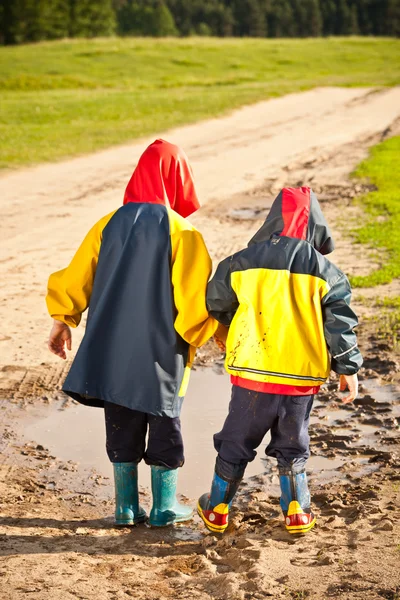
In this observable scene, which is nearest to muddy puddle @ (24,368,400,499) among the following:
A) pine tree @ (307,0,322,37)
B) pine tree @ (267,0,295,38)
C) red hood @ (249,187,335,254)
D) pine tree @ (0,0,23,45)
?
red hood @ (249,187,335,254)

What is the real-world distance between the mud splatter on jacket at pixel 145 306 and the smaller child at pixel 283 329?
129mm

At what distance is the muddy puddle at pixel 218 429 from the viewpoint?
187 inches

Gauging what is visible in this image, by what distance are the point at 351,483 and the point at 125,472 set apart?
1.24m

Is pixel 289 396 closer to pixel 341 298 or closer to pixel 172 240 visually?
pixel 341 298

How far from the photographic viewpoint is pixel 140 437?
401 centimetres

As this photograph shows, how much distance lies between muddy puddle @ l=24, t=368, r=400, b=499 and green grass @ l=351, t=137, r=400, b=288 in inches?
108

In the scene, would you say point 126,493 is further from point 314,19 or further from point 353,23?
point 353,23

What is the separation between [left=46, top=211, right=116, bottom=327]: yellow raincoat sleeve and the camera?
391 cm

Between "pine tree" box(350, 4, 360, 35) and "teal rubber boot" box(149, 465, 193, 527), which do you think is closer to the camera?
"teal rubber boot" box(149, 465, 193, 527)

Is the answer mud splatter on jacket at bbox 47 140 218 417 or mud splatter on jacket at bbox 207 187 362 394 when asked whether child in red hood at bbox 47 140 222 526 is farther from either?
mud splatter on jacket at bbox 207 187 362 394

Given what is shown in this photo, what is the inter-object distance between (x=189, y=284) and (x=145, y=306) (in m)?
0.21

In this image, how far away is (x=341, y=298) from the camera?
367 cm

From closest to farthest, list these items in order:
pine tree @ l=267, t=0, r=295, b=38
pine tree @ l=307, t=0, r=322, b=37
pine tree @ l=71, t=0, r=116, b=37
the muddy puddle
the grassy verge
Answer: the muddy puddle < the grassy verge < pine tree @ l=71, t=0, r=116, b=37 < pine tree @ l=267, t=0, r=295, b=38 < pine tree @ l=307, t=0, r=322, b=37

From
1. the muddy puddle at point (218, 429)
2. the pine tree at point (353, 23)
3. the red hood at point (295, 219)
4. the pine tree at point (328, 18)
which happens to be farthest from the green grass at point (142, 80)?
the pine tree at point (328, 18)
